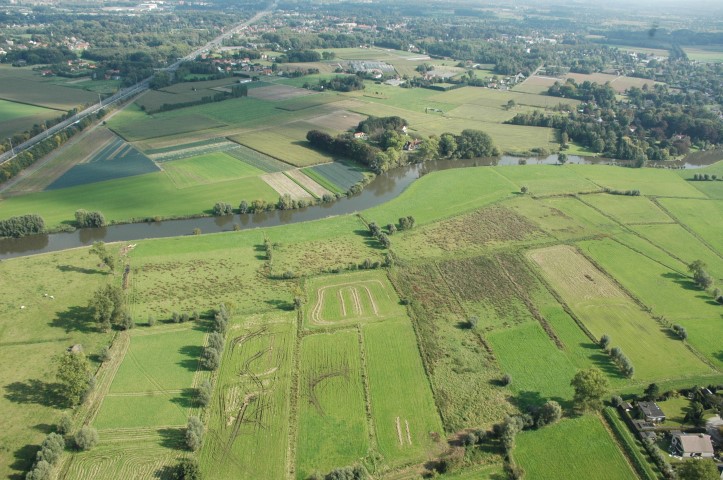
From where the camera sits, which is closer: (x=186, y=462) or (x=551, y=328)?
(x=186, y=462)

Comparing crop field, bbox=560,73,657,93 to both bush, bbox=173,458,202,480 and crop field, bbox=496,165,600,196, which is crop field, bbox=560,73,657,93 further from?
bush, bbox=173,458,202,480

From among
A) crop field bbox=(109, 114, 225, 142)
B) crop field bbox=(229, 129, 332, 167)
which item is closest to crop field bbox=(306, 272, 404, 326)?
crop field bbox=(229, 129, 332, 167)

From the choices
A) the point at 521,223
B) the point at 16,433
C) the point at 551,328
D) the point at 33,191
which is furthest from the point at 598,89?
the point at 16,433

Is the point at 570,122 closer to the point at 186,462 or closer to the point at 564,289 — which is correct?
the point at 564,289

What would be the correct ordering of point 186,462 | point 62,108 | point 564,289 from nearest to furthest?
point 186,462
point 564,289
point 62,108

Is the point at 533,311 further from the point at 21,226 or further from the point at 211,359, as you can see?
the point at 21,226

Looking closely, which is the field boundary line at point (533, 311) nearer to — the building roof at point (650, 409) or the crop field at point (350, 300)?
the building roof at point (650, 409)

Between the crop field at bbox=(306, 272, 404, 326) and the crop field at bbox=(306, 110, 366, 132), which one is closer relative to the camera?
Answer: the crop field at bbox=(306, 272, 404, 326)
